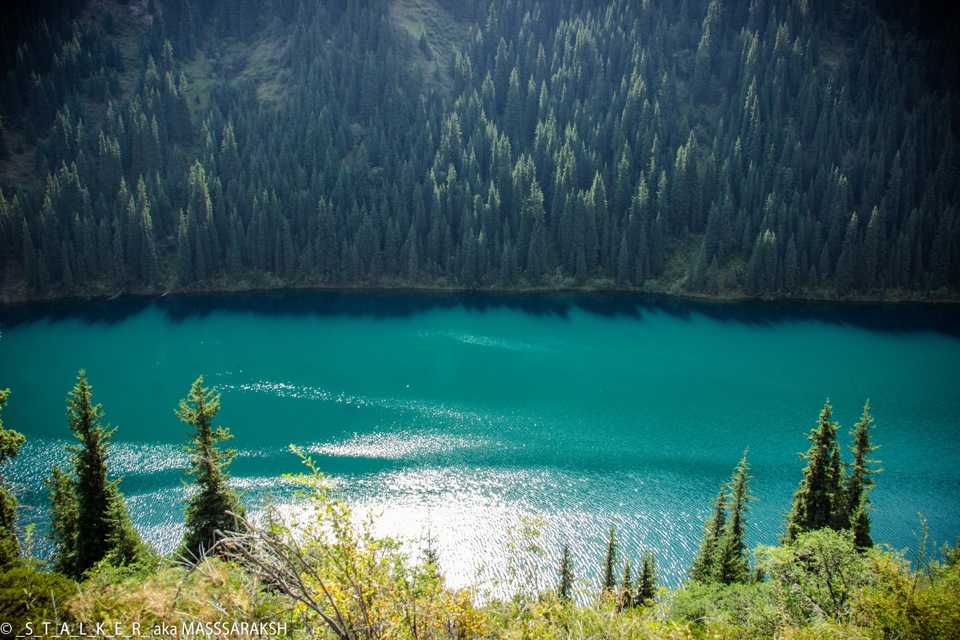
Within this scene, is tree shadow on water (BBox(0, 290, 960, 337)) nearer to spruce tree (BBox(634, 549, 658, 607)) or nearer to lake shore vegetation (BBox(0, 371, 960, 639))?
lake shore vegetation (BBox(0, 371, 960, 639))

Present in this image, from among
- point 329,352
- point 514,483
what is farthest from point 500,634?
point 329,352

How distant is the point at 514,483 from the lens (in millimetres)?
41625

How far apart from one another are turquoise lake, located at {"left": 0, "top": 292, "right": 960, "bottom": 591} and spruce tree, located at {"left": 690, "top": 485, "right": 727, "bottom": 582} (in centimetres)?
409

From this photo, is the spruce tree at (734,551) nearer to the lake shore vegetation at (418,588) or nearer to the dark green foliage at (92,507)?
the lake shore vegetation at (418,588)

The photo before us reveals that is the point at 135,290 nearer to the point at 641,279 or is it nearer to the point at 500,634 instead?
the point at 641,279

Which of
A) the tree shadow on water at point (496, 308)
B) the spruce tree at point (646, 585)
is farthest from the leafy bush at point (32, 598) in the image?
the tree shadow on water at point (496, 308)

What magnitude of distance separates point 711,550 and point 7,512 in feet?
95.7

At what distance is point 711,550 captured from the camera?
93.3 ft

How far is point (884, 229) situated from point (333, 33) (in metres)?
111

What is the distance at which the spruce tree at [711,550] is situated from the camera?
28.1 meters

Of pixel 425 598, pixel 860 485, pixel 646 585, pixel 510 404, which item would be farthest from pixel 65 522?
pixel 860 485

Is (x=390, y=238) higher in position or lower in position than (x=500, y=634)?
higher

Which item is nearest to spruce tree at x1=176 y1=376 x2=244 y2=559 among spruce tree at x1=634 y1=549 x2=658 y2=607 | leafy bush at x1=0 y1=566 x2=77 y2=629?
leafy bush at x1=0 y1=566 x2=77 y2=629

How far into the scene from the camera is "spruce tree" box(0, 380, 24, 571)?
19047mm
